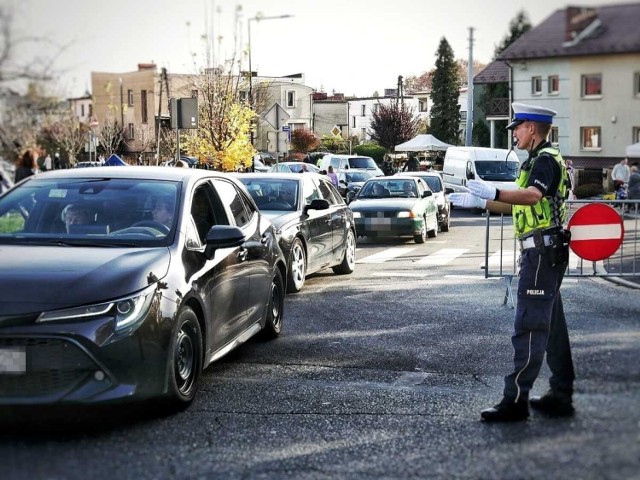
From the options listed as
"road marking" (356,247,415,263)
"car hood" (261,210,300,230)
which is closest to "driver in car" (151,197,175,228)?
"car hood" (261,210,300,230)

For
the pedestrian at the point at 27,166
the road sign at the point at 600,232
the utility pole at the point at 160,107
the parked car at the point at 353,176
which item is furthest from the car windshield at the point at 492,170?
the pedestrian at the point at 27,166

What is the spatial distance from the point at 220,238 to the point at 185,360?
959 millimetres

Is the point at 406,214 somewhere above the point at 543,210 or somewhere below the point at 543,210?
below

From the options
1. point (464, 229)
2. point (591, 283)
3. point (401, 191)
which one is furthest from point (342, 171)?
point (591, 283)

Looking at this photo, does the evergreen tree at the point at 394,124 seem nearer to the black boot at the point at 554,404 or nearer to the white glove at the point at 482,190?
the white glove at the point at 482,190

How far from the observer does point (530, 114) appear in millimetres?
6109

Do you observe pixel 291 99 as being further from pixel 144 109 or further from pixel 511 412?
pixel 511 412

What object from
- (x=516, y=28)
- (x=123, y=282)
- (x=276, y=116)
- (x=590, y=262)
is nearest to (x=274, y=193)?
(x=590, y=262)

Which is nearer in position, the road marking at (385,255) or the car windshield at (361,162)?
the road marking at (385,255)

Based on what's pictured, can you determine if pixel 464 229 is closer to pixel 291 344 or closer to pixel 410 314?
pixel 410 314

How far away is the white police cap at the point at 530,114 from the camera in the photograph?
603 cm

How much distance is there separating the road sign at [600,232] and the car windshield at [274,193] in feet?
14.5

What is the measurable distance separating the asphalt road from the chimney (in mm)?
1625

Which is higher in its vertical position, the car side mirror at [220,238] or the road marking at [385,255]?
the car side mirror at [220,238]
